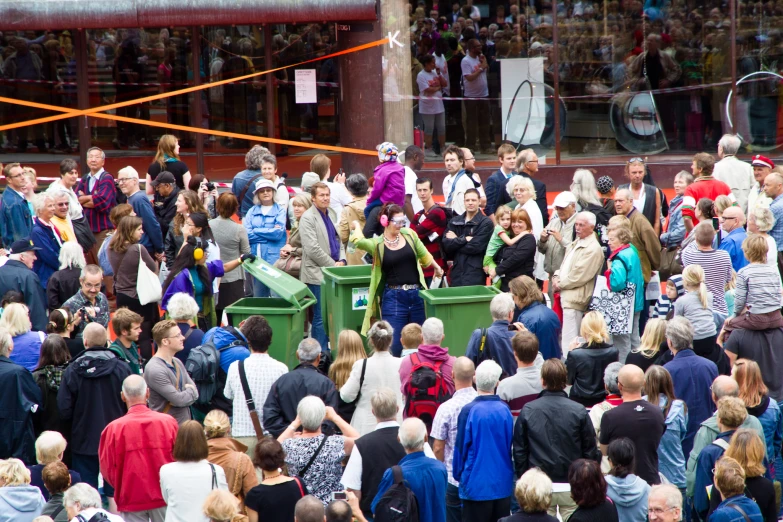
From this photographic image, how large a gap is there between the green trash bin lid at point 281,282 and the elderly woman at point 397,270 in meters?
0.66

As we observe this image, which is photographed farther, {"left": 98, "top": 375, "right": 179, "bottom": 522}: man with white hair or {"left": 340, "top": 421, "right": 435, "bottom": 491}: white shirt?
{"left": 98, "top": 375, "right": 179, "bottom": 522}: man with white hair

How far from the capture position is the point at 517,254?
10375mm

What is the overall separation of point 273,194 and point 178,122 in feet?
19.7

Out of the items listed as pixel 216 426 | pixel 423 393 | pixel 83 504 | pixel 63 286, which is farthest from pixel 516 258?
pixel 83 504

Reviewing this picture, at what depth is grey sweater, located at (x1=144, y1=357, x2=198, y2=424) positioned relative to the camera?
7867 mm

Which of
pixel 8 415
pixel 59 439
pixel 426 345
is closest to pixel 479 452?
pixel 426 345

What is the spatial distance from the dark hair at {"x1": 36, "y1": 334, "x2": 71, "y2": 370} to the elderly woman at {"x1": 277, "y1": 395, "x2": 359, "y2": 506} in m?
2.36

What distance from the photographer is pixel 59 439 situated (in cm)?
711

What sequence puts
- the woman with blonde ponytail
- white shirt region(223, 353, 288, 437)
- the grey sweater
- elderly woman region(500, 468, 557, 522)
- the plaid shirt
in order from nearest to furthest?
elderly woman region(500, 468, 557, 522) < the grey sweater < white shirt region(223, 353, 288, 437) < the woman with blonde ponytail < the plaid shirt

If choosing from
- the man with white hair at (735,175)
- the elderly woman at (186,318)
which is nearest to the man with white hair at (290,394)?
the elderly woman at (186,318)

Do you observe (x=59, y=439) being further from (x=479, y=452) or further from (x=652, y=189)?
(x=652, y=189)

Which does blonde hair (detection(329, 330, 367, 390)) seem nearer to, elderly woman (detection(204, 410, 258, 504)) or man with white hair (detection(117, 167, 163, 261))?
elderly woman (detection(204, 410, 258, 504))

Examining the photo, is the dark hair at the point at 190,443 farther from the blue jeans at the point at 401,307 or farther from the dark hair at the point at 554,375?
the blue jeans at the point at 401,307

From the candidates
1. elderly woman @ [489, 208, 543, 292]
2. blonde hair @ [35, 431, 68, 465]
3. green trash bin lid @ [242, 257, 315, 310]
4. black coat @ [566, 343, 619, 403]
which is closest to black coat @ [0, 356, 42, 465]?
blonde hair @ [35, 431, 68, 465]
